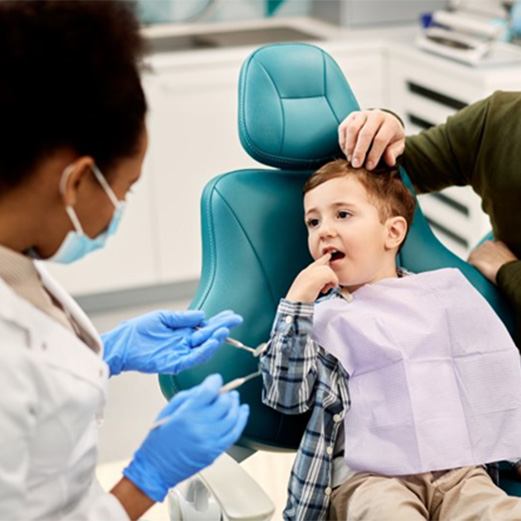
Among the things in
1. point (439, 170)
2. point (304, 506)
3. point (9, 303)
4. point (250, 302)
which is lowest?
point (304, 506)

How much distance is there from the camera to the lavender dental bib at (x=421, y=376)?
1.73 m

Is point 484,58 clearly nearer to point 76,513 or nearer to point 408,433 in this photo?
point 408,433

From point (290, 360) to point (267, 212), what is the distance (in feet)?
1.17

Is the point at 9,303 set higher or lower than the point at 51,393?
higher

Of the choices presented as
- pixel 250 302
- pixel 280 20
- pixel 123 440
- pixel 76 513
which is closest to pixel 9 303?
pixel 76 513

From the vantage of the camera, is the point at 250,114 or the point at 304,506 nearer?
the point at 304,506

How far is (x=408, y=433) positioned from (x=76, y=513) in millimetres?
630

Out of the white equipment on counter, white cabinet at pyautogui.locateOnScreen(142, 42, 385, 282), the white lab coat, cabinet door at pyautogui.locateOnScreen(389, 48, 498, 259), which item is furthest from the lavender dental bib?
white cabinet at pyautogui.locateOnScreen(142, 42, 385, 282)

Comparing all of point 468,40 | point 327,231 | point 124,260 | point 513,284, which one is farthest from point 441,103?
point 327,231

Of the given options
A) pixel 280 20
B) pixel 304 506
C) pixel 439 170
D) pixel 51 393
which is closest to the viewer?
pixel 51 393

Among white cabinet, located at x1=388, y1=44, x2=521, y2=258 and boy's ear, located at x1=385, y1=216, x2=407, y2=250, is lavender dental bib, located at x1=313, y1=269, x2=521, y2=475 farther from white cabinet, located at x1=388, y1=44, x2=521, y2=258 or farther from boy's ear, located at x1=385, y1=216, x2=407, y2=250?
white cabinet, located at x1=388, y1=44, x2=521, y2=258

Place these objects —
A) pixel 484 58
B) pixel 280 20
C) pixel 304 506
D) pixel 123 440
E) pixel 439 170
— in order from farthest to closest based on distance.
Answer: pixel 280 20 → pixel 484 58 → pixel 123 440 → pixel 439 170 → pixel 304 506

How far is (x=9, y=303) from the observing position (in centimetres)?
129

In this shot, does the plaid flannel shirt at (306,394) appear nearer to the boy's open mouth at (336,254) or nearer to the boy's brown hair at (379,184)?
the boy's open mouth at (336,254)
